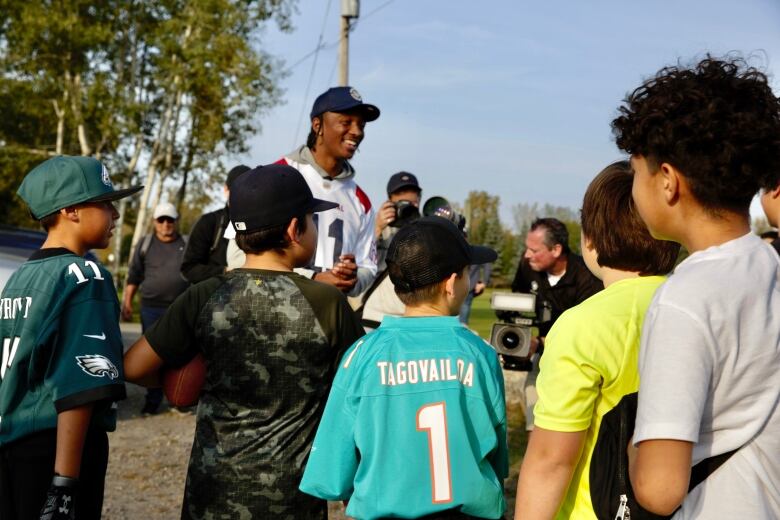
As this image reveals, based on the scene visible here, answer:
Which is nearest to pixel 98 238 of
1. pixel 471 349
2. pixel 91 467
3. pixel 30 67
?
pixel 91 467

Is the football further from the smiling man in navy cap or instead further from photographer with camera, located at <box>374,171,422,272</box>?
photographer with camera, located at <box>374,171,422,272</box>

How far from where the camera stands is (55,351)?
2.66 meters

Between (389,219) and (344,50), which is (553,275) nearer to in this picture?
(389,219)

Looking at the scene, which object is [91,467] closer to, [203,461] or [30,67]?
[203,461]

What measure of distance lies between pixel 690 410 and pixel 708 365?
0.09 meters

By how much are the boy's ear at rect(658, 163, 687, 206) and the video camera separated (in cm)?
333

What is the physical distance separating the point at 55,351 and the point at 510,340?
10.1 feet

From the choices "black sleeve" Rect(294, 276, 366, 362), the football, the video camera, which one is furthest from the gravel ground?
"black sleeve" Rect(294, 276, 366, 362)

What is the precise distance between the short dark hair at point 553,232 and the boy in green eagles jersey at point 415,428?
374cm

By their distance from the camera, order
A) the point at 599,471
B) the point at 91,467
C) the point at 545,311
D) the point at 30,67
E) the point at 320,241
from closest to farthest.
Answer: the point at 599,471 → the point at 91,467 → the point at 320,241 → the point at 545,311 → the point at 30,67

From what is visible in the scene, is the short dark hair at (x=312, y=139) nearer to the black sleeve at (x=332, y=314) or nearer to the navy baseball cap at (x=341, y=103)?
the navy baseball cap at (x=341, y=103)

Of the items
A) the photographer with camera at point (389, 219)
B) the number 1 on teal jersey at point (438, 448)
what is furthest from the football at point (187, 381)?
the photographer with camera at point (389, 219)

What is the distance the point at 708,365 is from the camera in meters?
1.53

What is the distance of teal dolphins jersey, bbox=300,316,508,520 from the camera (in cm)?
242
